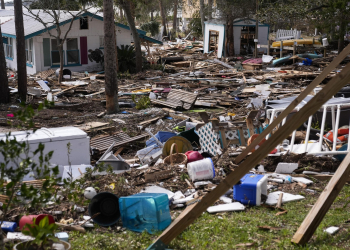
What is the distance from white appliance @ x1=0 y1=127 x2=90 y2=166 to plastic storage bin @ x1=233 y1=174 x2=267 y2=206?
11.9 feet

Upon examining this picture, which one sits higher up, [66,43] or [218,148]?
[66,43]

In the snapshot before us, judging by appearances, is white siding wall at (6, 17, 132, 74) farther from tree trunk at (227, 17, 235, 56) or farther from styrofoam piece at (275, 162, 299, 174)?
styrofoam piece at (275, 162, 299, 174)

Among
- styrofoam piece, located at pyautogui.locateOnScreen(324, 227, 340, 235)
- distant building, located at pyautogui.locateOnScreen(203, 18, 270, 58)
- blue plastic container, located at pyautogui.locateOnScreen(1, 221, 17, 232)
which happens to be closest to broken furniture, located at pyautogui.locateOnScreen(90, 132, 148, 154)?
blue plastic container, located at pyautogui.locateOnScreen(1, 221, 17, 232)

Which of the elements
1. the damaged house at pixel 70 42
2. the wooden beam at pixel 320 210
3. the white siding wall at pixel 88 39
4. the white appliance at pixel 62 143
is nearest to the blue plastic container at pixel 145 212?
the wooden beam at pixel 320 210

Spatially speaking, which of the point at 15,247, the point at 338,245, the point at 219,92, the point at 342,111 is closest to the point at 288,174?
the point at 338,245

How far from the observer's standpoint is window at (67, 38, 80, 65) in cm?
2623

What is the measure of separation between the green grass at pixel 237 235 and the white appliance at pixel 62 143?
330 centimetres

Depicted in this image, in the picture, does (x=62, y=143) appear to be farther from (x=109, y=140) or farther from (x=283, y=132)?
(x=283, y=132)

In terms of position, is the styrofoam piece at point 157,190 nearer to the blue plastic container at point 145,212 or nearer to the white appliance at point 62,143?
the blue plastic container at point 145,212

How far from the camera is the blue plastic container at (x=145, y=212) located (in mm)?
5449

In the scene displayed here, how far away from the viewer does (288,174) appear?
7.76 metres

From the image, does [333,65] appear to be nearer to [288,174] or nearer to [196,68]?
[288,174]

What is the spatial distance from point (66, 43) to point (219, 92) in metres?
11.9

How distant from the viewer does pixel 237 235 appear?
514 centimetres
